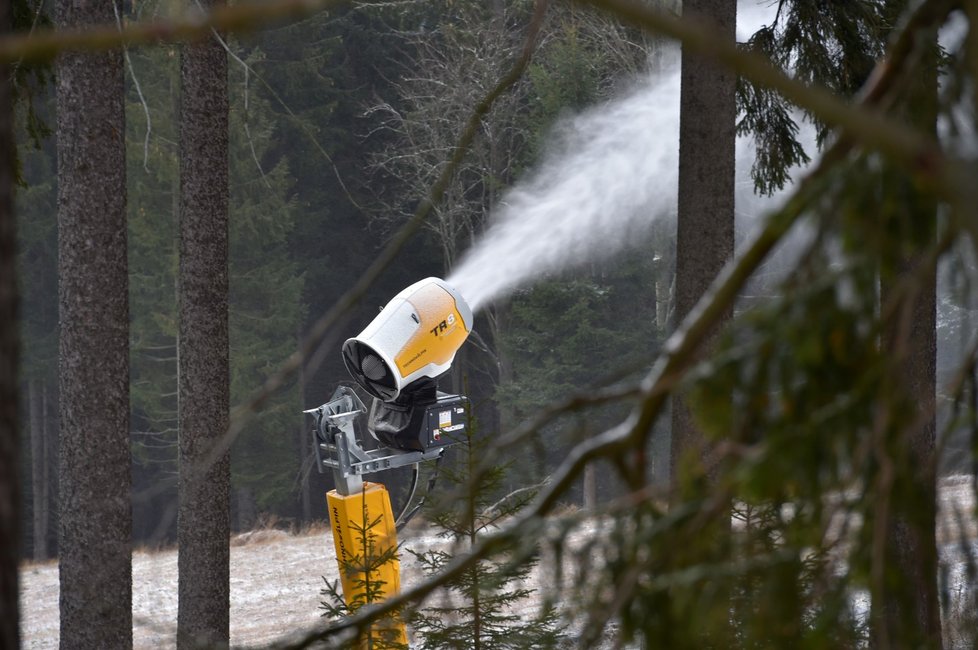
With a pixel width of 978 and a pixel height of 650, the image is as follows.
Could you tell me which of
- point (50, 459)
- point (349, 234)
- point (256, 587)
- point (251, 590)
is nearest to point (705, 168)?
point (251, 590)

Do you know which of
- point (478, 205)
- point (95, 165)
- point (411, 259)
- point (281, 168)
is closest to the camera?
point (95, 165)

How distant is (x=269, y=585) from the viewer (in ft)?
37.3

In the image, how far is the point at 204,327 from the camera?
213 inches

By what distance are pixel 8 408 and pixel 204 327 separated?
4.38 meters

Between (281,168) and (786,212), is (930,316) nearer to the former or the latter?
(786,212)

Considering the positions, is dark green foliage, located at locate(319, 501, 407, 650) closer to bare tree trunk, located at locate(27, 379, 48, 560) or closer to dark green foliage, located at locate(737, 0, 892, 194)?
dark green foliage, located at locate(737, 0, 892, 194)

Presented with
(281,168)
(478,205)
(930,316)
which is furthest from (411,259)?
(930,316)

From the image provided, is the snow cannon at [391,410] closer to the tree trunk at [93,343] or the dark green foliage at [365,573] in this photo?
the dark green foliage at [365,573]

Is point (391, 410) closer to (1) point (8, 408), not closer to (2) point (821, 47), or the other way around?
(2) point (821, 47)

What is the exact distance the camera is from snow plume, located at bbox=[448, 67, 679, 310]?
48.3ft

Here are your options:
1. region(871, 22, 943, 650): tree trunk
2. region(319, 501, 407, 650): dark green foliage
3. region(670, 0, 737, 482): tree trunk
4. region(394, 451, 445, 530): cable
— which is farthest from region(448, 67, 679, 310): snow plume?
region(871, 22, 943, 650): tree trunk

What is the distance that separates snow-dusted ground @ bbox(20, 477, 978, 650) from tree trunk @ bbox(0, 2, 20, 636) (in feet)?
23.5

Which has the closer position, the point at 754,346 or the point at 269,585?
the point at 754,346

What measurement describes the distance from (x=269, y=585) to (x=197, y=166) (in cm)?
704
